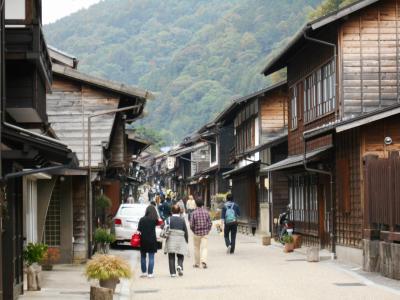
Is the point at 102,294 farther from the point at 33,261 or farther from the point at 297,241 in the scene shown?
the point at 297,241

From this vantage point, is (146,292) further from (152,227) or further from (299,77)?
(299,77)

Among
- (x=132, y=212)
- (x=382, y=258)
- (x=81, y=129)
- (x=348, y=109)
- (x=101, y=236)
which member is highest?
(x=348, y=109)

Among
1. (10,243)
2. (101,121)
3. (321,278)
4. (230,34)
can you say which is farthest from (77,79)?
(230,34)

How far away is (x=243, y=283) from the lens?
19203mm

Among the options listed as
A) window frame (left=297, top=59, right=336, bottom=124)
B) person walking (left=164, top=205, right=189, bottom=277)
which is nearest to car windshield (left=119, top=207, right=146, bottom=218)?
window frame (left=297, top=59, right=336, bottom=124)

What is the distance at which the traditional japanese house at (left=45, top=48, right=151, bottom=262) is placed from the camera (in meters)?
25.4

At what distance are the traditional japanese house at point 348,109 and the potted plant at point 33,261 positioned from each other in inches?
303

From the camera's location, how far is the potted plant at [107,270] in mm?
16484

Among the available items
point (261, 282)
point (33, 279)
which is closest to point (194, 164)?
point (261, 282)

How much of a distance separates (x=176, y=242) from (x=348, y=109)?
7253 mm

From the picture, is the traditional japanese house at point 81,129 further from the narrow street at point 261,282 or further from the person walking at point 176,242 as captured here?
the person walking at point 176,242

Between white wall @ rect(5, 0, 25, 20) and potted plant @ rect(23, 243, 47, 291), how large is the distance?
4638 millimetres

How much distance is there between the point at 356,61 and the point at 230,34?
154598 mm

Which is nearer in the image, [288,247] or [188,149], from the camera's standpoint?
[288,247]
